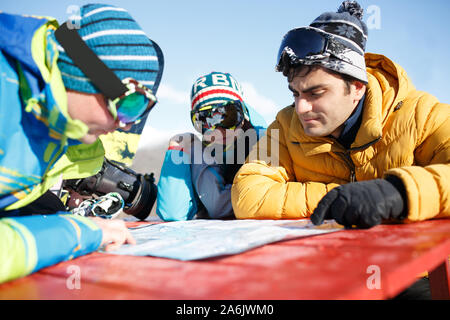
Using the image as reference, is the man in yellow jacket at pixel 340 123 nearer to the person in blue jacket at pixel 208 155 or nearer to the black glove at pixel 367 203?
the black glove at pixel 367 203

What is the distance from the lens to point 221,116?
7.22 feet

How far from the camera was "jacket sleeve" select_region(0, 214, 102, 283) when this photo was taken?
24.4 inches

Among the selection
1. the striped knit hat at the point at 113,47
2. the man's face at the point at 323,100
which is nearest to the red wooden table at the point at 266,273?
the striped knit hat at the point at 113,47

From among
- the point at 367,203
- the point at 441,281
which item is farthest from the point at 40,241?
the point at 441,281

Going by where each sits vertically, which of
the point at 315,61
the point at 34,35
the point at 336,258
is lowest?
the point at 336,258

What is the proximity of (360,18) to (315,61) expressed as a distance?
453 mm

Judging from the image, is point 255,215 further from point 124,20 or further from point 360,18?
point 360,18

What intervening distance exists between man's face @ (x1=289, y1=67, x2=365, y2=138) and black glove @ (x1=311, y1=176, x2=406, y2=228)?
60cm

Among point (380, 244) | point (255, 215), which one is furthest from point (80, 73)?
point (255, 215)

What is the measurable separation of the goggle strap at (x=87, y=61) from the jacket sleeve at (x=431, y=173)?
92 centimetres

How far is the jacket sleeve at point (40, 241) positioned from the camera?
2.03ft

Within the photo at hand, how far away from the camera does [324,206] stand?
103 centimetres

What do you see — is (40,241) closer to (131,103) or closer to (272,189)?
(131,103)

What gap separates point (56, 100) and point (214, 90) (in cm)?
165
